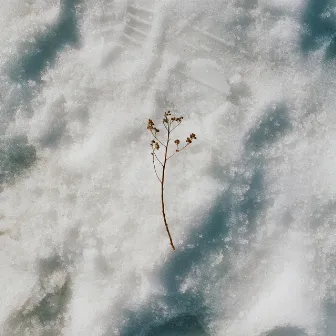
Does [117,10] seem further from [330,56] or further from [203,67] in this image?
[330,56]

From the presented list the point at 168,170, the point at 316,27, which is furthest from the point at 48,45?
the point at 316,27

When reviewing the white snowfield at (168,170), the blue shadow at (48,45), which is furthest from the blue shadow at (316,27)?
the blue shadow at (48,45)

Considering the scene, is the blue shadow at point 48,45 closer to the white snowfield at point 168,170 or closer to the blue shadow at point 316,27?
the white snowfield at point 168,170

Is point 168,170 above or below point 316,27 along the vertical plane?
below

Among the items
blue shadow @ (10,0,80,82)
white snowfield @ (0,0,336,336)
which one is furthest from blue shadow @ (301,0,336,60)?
blue shadow @ (10,0,80,82)

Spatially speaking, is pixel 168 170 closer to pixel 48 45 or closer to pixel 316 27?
pixel 48 45

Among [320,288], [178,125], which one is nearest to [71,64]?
[178,125]

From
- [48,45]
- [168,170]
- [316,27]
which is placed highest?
[48,45]

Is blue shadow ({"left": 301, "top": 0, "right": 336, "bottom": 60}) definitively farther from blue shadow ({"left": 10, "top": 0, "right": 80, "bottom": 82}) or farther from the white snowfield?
blue shadow ({"left": 10, "top": 0, "right": 80, "bottom": 82})
